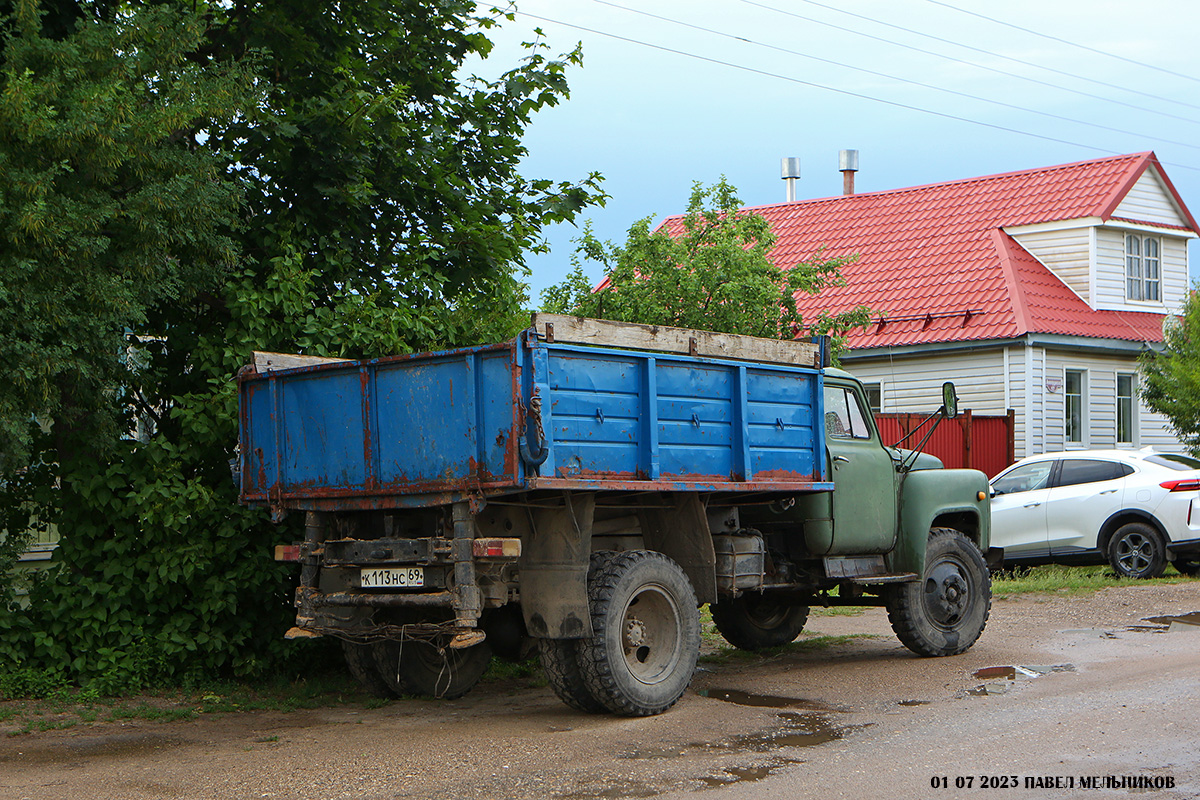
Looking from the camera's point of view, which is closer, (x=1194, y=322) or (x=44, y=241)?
(x=44, y=241)

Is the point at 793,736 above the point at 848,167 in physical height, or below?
below

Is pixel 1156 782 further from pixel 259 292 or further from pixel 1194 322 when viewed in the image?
pixel 1194 322

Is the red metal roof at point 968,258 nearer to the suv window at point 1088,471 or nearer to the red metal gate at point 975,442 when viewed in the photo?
the red metal gate at point 975,442

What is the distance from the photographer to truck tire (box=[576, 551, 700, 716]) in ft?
26.4

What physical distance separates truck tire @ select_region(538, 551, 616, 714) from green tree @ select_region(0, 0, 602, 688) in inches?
104

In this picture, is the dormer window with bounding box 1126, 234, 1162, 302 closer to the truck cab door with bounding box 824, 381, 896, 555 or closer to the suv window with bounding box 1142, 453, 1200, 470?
the suv window with bounding box 1142, 453, 1200, 470

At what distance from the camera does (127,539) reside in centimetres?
980

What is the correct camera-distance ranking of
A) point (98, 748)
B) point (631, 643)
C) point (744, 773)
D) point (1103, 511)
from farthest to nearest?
point (1103, 511)
point (631, 643)
point (98, 748)
point (744, 773)

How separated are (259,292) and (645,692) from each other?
13.9 ft

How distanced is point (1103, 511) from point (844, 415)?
7636 mm

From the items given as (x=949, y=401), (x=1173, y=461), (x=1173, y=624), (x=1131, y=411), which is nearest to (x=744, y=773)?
(x=949, y=401)

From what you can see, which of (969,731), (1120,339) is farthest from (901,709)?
(1120,339)

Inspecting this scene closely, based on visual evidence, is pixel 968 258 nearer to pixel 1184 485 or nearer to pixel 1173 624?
pixel 1184 485

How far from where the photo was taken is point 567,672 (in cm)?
815
